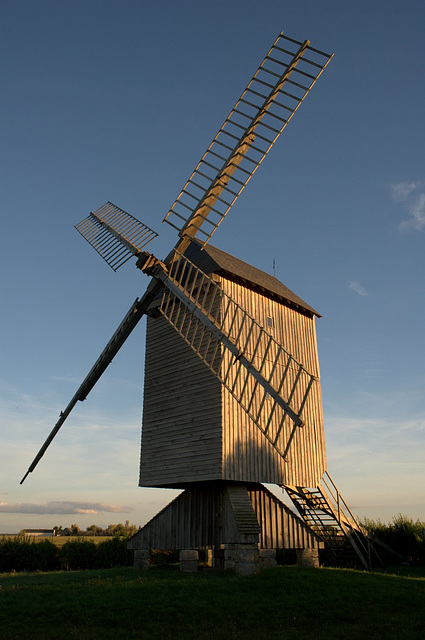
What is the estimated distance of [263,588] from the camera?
44.6 ft

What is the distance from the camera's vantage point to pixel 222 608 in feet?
39.3

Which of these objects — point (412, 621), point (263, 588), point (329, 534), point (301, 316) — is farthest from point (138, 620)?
point (301, 316)

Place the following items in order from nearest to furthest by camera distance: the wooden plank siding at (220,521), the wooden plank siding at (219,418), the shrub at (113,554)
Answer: the wooden plank siding at (219,418)
the wooden plank siding at (220,521)
the shrub at (113,554)

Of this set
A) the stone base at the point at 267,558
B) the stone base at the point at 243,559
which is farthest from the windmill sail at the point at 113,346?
the stone base at the point at 267,558

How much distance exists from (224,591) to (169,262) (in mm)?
10964

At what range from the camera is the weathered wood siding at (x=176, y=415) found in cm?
1727

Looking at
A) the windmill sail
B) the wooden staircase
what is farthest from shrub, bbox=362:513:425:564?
the windmill sail

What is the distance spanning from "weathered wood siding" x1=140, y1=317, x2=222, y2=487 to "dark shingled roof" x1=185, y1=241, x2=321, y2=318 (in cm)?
303

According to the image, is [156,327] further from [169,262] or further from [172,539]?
[172,539]

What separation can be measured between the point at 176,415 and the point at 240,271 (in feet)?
19.6

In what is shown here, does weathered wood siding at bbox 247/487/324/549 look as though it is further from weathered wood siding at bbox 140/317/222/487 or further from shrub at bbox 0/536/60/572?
shrub at bbox 0/536/60/572

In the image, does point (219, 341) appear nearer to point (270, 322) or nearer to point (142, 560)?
point (270, 322)

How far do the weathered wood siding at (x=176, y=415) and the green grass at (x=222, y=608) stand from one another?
3697 mm

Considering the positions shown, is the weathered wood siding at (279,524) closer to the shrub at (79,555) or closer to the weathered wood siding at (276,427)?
the weathered wood siding at (276,427)
